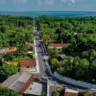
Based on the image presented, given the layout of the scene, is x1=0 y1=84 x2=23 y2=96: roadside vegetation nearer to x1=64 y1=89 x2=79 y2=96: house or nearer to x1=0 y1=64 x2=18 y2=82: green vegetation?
x1=64 y1=89 x2=79 y2=96: house

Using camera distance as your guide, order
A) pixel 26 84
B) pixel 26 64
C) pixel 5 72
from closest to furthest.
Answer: pixel 26 84
pixel 5 72
pixel 26 64

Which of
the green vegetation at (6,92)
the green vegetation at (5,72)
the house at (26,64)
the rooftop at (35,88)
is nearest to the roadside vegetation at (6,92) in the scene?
the green vegetation at (6,92)

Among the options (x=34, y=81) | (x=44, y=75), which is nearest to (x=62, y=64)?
(x=44, y=75)

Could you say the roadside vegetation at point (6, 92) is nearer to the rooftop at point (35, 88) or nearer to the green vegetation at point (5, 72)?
the rooftop at point (35, 88)

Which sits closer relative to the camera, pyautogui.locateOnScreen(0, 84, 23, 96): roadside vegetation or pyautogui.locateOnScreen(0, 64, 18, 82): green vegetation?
pyautogui.locateOnScreen(0, 84, 23, 96): roadside vegetation

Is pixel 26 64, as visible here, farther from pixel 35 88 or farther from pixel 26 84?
pixel 35 88

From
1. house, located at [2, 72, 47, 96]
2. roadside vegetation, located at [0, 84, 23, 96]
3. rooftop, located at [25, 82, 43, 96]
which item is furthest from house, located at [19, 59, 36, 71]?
roadside vegetation, located at [0, 84, 23, 96]

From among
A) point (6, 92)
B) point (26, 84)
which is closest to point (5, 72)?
point (26, 84)

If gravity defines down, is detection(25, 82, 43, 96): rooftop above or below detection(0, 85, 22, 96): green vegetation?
below

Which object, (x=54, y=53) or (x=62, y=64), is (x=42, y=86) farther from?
(x=54, y=53)
